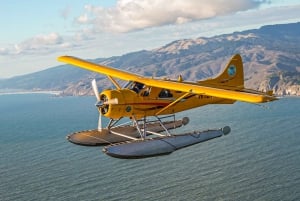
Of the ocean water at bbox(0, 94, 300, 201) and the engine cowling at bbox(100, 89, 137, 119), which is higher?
the engine cowling at bbox(100, 89, 137, 119)

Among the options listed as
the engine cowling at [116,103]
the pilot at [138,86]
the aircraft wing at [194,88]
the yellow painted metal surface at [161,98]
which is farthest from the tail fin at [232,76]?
the engine cowling at [116,103]

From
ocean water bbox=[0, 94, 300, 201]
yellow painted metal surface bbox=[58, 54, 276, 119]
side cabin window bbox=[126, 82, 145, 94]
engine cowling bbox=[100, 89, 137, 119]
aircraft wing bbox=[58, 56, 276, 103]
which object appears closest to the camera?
aircraft wing bbox=[58, 56, 276, 103]

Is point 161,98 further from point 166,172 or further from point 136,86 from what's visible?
point 166,172

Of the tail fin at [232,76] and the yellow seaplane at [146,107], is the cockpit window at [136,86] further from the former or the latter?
the tail fin at [232,76]

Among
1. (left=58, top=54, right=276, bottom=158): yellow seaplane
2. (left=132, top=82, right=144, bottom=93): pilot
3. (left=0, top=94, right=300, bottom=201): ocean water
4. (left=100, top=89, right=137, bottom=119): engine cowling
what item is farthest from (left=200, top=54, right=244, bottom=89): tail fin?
(left=0, top=94, right=300, bottom=201): ocean water

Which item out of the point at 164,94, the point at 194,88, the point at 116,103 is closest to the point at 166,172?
the point at 164,94

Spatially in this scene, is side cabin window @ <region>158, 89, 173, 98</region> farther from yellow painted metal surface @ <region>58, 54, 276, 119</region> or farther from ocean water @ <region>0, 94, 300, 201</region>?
ocean water @ <region>0, 94, 300, 201</region>

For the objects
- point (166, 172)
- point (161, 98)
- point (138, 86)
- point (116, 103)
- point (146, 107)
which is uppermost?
point (138, 86)

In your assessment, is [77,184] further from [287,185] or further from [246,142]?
[246,142]

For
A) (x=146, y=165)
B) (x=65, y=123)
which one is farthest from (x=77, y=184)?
(x=65, y=123)

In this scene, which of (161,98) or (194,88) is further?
(161,98)

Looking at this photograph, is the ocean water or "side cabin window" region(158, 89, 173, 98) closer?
"side cabin window" region(158, 89, 173, 98)
